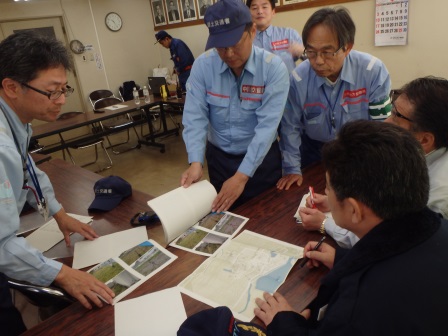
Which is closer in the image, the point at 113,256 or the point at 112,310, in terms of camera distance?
the point at 112,310

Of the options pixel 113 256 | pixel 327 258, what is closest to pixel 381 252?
pixel 327 258

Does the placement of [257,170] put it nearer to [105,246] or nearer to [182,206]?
[182,206]

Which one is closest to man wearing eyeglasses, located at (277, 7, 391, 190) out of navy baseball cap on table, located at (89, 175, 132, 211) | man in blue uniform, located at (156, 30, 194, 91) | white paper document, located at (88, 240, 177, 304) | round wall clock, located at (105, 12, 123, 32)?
white paper document, located at (88, 240, 177, 304)

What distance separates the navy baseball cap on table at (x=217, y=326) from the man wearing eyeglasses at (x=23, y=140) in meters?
0.33

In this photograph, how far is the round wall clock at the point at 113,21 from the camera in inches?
257

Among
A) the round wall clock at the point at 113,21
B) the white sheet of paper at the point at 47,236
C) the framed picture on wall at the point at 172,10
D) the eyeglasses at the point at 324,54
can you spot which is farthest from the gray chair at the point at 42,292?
the round wall clock at the point at 113,21

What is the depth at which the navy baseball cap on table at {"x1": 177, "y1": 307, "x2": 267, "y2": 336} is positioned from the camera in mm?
844

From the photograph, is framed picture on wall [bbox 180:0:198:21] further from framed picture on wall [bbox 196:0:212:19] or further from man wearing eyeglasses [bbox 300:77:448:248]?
man wearing eyeglasses [bbox 300:77:448:248]

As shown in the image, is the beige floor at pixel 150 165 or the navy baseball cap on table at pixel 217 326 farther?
the beige floor at pixel 150 165

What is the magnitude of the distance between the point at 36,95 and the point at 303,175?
1.28m

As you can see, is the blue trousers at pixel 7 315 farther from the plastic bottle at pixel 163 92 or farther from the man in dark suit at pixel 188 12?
the man in dark suit at pixel 188 12

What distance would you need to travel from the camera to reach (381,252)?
708 mm

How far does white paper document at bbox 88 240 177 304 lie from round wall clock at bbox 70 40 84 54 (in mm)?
5899

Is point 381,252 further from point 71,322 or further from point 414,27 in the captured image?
point 414,27
